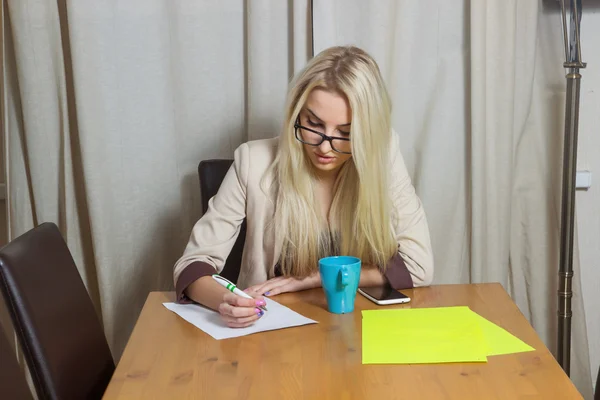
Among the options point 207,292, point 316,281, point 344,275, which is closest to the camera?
point 344,275

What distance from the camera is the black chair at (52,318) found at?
3.94 feet

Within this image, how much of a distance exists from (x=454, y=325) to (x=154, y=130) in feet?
4.37

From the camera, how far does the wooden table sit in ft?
3.58

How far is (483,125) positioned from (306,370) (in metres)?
1.29

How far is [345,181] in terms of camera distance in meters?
1.77

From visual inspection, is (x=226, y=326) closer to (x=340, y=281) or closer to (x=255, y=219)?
(x=340, y=281)

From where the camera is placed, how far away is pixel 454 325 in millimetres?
1346

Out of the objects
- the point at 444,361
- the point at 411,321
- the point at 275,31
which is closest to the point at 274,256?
the point at 411,321

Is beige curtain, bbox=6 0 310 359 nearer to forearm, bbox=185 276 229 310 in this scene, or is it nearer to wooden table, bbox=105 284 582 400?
forearm, bbox=185 276 229 310

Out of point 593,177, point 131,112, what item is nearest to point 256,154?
point 131,112

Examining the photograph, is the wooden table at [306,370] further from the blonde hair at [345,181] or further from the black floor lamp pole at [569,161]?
the black floor lamp pole at [569,161]

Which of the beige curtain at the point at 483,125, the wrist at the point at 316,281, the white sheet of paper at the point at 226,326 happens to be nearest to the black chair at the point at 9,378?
the white sheet of paper at the point at 226,326

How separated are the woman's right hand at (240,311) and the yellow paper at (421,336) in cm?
21

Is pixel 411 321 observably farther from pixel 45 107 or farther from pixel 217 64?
pixel 45 107
